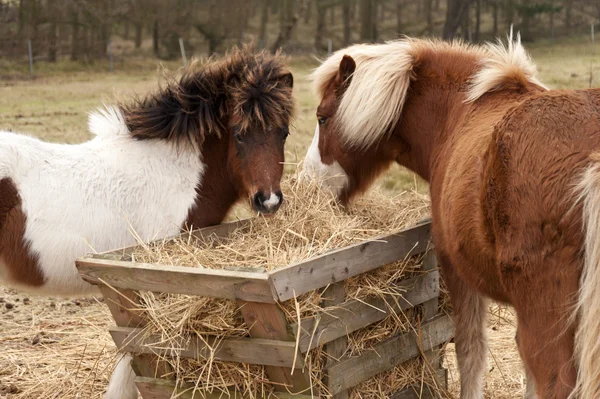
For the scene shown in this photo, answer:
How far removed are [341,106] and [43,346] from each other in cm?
281

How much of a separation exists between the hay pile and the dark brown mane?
526mm

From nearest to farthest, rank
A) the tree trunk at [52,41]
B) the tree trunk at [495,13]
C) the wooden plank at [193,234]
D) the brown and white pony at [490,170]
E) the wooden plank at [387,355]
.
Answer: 1. the brown and white pony at [490,170]
2. the wooden plank at [387,355]
3. the wooden plank at [193,234]
4. the tree trunk at [52,41]
5. the tree trunk at [495,13]

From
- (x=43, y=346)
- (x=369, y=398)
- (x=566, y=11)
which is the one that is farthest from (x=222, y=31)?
(x=369, y=398)

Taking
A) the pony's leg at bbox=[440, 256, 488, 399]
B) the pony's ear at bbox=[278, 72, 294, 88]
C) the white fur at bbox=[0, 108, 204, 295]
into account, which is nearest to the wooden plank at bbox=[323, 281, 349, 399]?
the pony's leg at bbox=[440, 256, 488, 399]

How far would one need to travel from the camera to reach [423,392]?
3.80 m

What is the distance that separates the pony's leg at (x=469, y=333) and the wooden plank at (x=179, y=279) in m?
1.14

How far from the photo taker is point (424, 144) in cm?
367

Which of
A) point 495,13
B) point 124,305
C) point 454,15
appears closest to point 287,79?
point 124,305

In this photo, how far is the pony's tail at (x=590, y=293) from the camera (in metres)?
2.17

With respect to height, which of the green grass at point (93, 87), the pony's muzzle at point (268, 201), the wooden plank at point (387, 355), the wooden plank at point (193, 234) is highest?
the pony's muzzle at point (268, 201)

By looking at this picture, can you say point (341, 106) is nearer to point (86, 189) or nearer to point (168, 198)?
point (168, 198)

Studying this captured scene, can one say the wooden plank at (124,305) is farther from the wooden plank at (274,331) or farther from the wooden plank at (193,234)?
the wooden plank at (274,331)

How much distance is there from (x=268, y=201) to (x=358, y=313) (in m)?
0.87

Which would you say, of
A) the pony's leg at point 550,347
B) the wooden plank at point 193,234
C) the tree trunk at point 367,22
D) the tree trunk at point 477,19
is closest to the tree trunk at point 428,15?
the tree trunk at point 477,19
